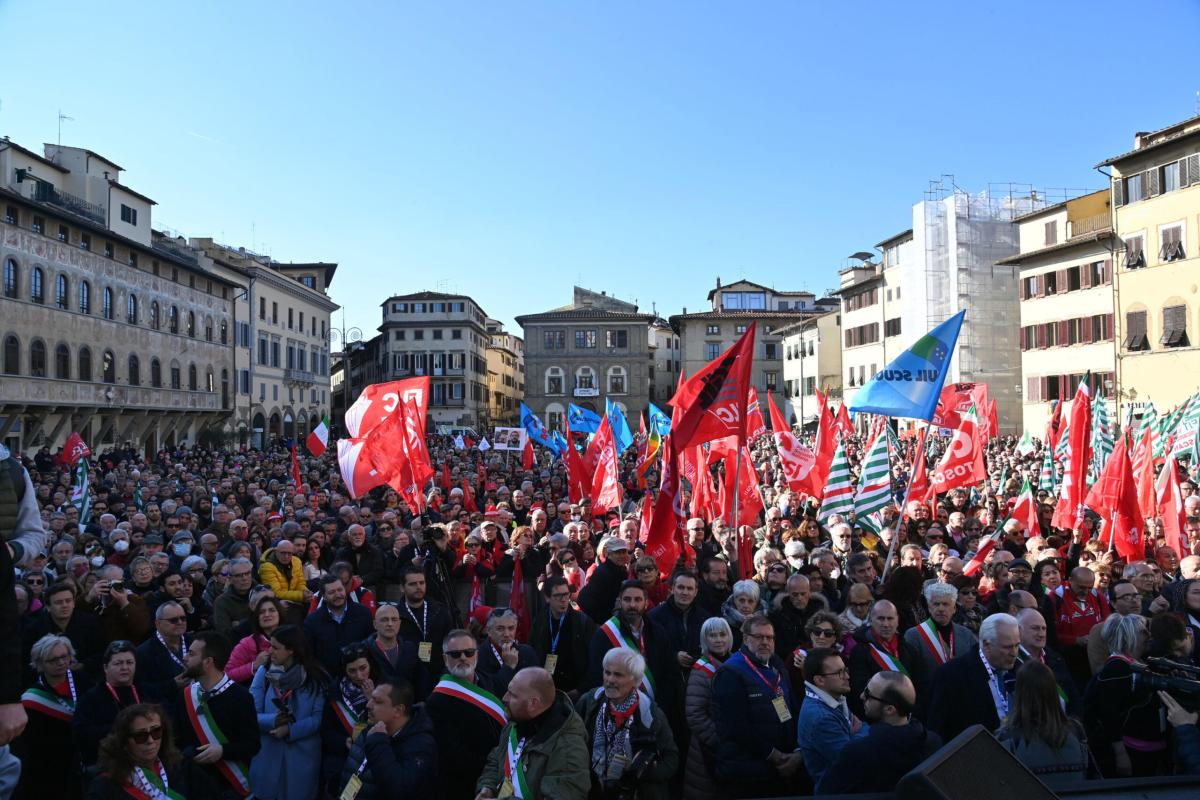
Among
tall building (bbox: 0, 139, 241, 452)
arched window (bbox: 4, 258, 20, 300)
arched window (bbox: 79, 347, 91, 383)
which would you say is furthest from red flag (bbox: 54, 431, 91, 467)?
arched window (bbox: 79, 347, 91, 383)

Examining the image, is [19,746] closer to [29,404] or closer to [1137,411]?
[29,404]

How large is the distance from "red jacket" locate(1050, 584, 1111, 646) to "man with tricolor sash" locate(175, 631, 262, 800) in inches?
239

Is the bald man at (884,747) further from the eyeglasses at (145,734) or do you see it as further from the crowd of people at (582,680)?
the eyeglasses at (145,734)

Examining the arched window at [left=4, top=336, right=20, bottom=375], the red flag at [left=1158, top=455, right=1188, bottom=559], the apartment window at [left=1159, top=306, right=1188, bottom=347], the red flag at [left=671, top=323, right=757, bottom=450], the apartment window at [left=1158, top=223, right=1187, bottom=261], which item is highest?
the apartment window at [left=1158, top=223, right=1187, bottom=261]

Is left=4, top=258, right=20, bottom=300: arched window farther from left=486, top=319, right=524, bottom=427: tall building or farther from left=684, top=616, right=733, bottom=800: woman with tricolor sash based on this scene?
left=486, top=319, right=524, bottom=427: tall building

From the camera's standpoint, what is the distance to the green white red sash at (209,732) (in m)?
5.32

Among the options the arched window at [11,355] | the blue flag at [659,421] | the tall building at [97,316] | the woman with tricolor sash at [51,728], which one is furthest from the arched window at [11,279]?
the woman with tricolor sash at [51,728]

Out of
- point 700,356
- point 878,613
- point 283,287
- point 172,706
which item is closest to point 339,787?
point 172,706

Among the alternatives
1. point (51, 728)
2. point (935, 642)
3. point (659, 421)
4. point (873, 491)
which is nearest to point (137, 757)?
point (51, 728)

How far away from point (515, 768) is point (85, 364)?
137 ft

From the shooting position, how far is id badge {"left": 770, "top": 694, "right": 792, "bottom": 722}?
17.4 ft

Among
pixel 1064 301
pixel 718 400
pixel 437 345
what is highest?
pixel 437 345

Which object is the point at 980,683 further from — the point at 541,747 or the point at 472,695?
the point at 472,695

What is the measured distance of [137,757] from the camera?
4.40 meters
